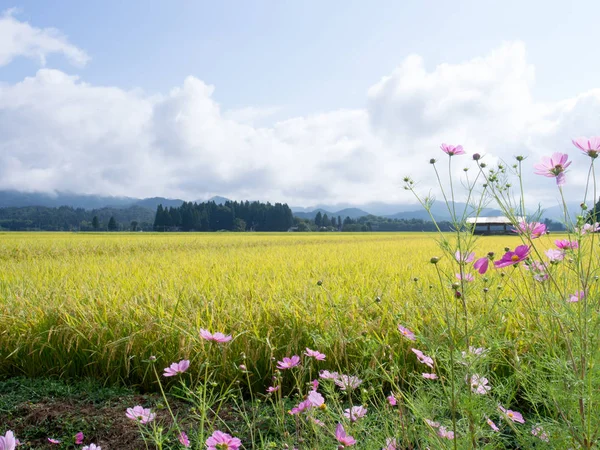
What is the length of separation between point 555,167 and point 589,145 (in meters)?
0.11

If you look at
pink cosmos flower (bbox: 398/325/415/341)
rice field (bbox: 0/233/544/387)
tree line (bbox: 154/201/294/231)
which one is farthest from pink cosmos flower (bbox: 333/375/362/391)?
tree line (bbox: 154/201/294/231)

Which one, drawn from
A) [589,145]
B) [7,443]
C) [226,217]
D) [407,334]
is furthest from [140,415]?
[226,217]

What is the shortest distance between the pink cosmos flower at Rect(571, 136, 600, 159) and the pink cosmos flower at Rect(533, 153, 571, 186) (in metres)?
0.06

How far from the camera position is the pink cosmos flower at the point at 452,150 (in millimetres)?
1604

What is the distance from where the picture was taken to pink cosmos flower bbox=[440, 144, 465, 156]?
1604mm

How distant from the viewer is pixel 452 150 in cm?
161

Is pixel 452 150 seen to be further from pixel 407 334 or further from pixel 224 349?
pixel 224 349

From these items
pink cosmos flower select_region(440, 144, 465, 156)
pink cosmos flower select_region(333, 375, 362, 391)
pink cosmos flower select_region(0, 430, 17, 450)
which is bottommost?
pink cosmos flower select_region(333, 375, 362, 391)

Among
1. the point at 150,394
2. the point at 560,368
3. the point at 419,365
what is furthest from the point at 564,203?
the point at 150,394

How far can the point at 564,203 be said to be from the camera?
1395mm

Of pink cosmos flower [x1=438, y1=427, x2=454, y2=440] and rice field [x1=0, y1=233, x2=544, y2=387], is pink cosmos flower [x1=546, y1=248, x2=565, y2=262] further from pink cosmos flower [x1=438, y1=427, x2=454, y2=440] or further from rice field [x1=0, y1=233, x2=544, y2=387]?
pink cosmos flower [x1=438, y1=427, x2=454, y2=440]

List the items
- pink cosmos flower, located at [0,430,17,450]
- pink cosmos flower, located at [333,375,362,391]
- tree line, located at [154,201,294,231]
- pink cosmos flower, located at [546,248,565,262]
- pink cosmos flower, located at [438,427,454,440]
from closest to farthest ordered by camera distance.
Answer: pink cosmos flower, located at [0,430,17,450] → pink cosmos flower, located at [438,427,454,440] → pink cosmos flower, located at [333,375,362,391] → pink cosmos flower, located at [546,248,565,262] → tree line, located at [154,201,294,231]

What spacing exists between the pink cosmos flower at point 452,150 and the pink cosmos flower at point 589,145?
1.26 feet

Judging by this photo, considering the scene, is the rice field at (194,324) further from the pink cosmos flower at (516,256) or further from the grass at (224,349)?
the pink cosmos flower at (516,256)
